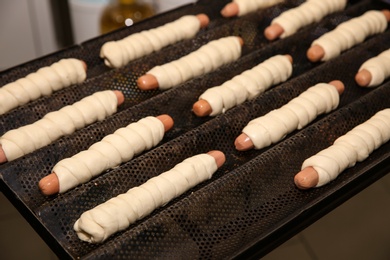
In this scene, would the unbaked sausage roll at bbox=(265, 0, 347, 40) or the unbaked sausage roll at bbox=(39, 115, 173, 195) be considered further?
the unbaked sausage roll at bbox=(265, 0, 347, 40)

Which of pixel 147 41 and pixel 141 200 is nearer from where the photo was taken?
pixel 141 200

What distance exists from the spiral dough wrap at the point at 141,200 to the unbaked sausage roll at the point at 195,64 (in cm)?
42

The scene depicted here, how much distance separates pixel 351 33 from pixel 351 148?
682 mm

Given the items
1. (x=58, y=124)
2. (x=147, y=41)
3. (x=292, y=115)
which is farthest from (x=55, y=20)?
(x=292, y=115)

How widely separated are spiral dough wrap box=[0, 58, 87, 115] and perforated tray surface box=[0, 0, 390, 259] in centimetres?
5

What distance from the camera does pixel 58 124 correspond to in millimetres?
1765

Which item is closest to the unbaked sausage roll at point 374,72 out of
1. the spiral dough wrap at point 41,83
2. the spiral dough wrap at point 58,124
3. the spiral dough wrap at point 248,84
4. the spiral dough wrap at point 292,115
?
the spiral dough wrap at point 292,115

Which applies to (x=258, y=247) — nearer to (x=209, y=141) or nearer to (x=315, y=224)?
(x=315, y=224)

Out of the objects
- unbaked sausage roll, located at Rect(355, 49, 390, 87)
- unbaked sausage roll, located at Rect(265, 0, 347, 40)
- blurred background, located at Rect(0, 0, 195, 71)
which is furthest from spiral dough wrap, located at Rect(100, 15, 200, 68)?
blurred background, located at Rect(0, 0, 195, 71)

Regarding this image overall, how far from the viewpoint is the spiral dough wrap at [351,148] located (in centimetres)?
162

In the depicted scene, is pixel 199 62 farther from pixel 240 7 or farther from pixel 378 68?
pixel 378 68

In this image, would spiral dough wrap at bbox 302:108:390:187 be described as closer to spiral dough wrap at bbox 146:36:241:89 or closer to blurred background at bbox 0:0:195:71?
spiral dough wrap at bbox 146:36:241:89

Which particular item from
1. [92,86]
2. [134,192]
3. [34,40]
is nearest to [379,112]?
[134,192]

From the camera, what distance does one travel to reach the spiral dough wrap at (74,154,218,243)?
1.46 metres
